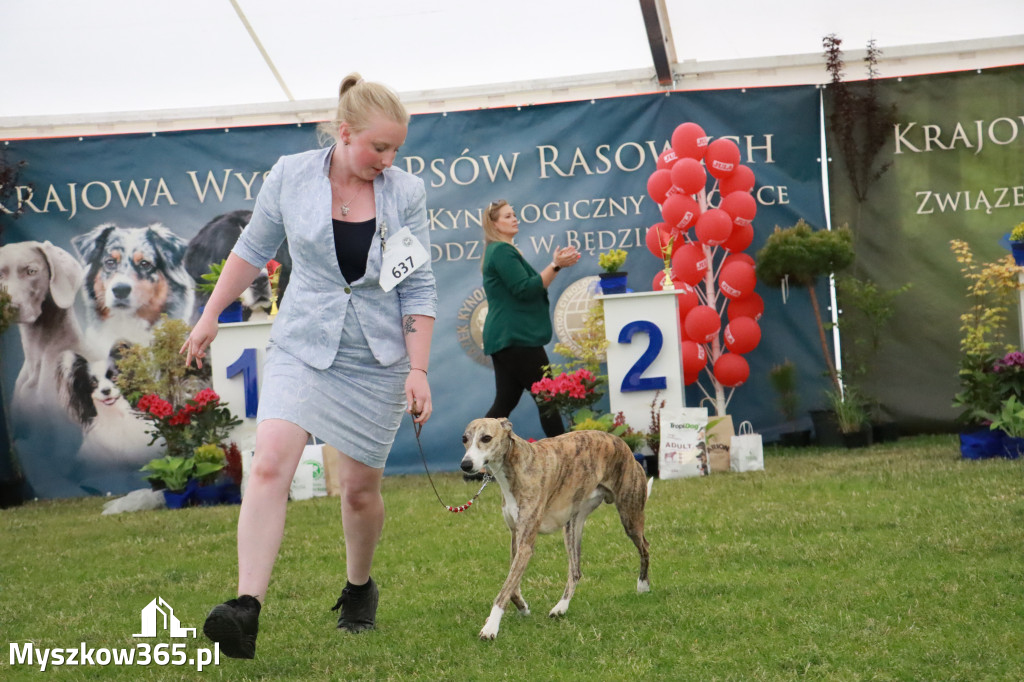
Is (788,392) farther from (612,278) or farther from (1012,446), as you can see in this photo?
(1012,446)

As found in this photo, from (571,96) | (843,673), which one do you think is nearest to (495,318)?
(571,96)

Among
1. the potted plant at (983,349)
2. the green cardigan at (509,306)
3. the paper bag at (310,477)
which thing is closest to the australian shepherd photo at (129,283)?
the paper bag at (310,477)

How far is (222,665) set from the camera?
334 cm

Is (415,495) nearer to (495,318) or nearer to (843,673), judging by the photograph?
(495,318)

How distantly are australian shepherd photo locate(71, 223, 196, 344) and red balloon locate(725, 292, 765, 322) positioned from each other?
463 centimetres

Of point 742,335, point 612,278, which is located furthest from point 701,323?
point 612,278

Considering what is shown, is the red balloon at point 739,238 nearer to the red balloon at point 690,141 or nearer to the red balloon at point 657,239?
the red balloon at point 657,239

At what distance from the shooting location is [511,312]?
23.7ft

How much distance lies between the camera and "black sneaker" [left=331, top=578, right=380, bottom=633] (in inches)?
144

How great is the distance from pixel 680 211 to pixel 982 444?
2787mm

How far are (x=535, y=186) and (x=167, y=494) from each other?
13.1 ft

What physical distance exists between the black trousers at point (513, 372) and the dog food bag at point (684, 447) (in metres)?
0.74

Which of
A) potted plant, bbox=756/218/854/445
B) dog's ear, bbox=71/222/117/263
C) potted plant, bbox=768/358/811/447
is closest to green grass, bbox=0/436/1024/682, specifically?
potted plant, bbox=756/218/854/445

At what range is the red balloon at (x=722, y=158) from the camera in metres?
8.61
